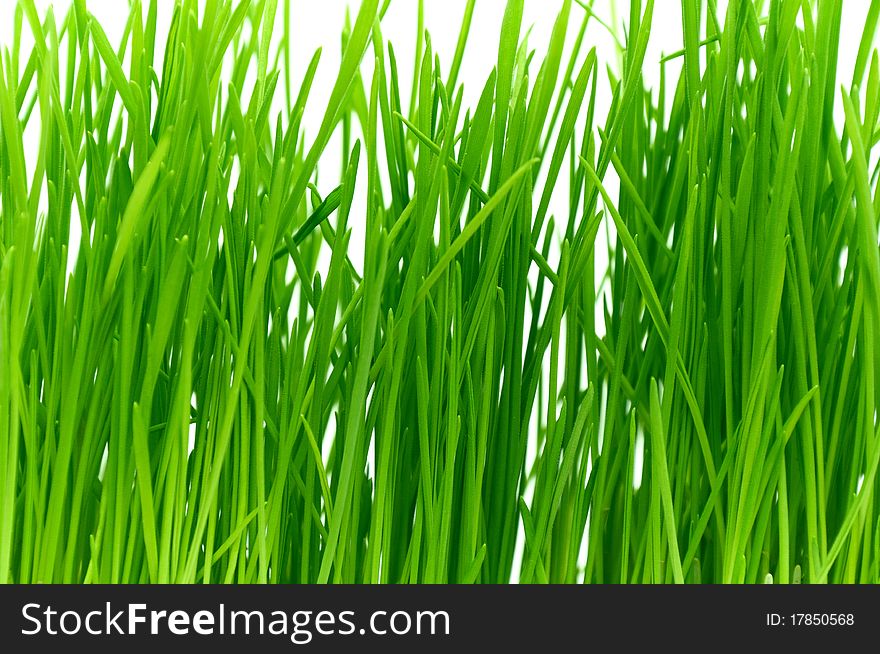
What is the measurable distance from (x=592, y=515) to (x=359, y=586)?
174mm

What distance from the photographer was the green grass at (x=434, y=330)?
0.45 meters

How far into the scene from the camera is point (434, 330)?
482mm

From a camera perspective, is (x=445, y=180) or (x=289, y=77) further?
(x=289, y=77)

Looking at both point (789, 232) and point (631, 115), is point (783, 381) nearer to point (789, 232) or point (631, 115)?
point (789, 232)

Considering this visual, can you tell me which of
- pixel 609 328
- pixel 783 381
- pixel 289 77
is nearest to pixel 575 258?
pixel 609 328

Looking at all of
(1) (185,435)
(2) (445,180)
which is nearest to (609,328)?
(2) (445,180)

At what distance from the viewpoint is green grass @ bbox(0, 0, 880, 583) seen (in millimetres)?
447

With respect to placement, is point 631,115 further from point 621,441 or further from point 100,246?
point 100,246

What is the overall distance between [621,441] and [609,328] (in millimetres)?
86

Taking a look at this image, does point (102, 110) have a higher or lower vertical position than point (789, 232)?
higher

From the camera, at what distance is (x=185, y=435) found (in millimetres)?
448

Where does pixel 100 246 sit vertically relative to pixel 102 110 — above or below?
below

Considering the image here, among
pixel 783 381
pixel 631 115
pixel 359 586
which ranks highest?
pixel 631 115

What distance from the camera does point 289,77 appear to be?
22.1 inches
